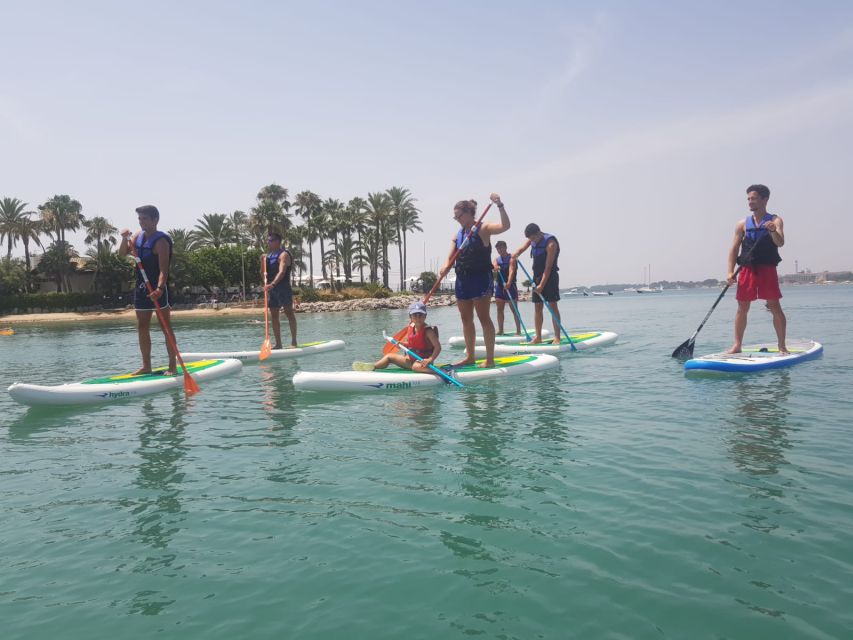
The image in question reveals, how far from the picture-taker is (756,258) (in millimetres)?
9945

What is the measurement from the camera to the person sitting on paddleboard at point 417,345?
375 inches

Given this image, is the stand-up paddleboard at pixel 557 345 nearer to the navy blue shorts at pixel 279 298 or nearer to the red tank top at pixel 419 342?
the red tank top at pixel 419 342

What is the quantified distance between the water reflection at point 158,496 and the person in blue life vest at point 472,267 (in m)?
4.61

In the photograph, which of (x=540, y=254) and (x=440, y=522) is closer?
(x=440, y=522)

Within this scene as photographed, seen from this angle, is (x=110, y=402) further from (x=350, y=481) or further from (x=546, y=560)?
(x=546, y=560)

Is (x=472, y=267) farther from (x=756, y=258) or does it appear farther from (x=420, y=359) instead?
(x=756, y=258)

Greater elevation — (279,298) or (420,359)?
(279,298)

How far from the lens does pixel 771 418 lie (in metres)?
6.43

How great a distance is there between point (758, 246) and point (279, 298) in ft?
32.6

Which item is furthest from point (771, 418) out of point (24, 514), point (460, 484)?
point (24, 514)

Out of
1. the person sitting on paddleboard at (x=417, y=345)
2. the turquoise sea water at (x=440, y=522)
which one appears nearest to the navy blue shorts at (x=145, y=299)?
the turquoise sea water at (x=440, y=522)

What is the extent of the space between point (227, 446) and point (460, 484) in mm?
2718

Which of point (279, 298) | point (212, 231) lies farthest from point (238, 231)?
point (279, 298)

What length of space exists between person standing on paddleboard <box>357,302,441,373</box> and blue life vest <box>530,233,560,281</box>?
428 centimetres
